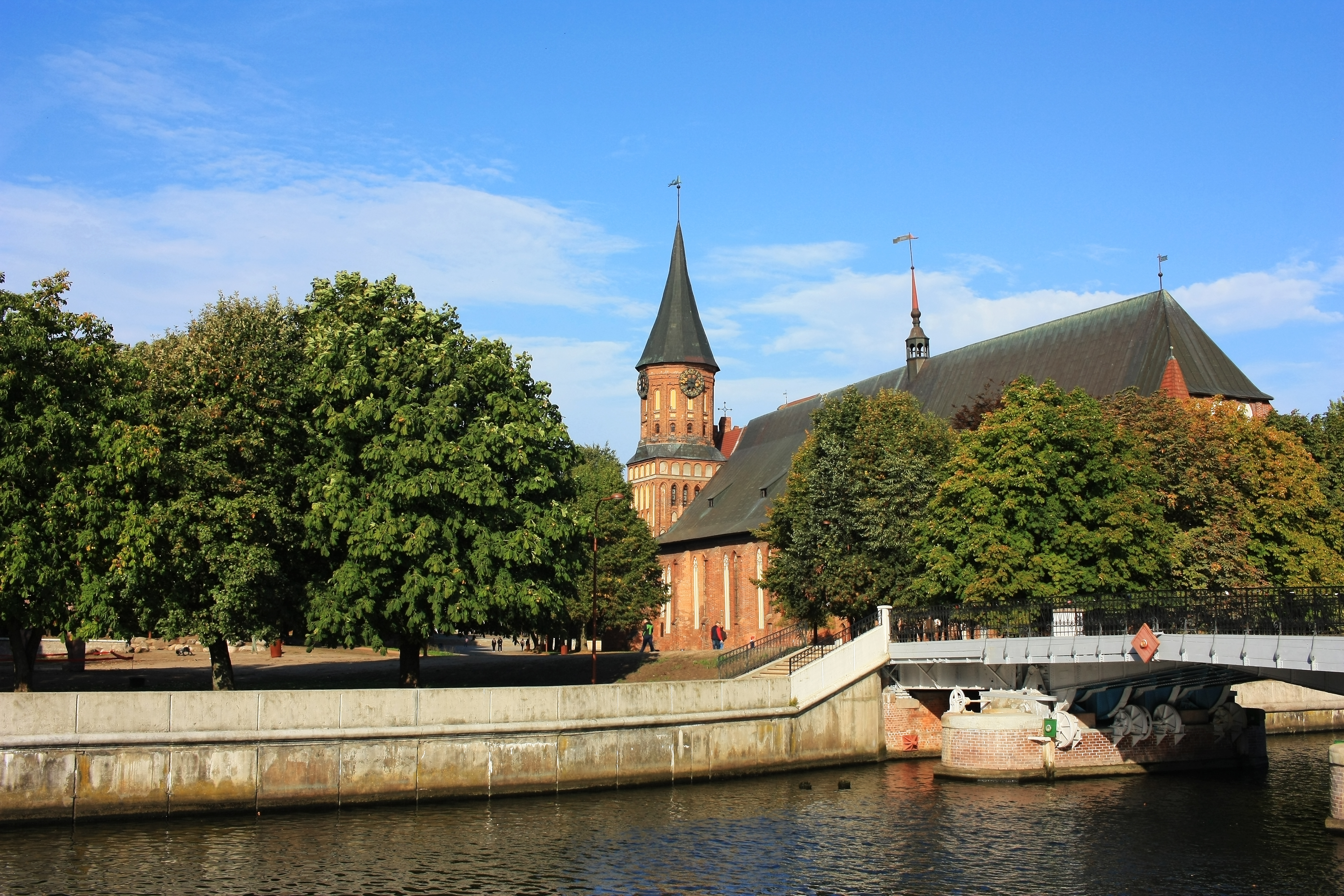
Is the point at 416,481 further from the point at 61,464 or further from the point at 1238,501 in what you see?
the point at 1238,501

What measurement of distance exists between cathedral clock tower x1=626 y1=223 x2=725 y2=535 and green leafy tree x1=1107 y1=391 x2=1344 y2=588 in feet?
167

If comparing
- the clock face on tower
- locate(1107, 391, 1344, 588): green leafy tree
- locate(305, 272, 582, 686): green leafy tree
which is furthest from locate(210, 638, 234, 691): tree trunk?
the clock face on tower

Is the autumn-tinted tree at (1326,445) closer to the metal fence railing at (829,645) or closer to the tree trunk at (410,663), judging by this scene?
the metal fence railing at (829,645)

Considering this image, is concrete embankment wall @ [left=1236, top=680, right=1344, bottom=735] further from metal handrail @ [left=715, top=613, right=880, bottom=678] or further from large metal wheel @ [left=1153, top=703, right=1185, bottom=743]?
metal handrail @ [left=715, top=613, right=880, bottom=678]

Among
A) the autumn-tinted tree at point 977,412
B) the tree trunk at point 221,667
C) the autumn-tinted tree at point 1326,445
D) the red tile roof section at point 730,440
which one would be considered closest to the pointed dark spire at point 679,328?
the red tile roof section at point 730,440

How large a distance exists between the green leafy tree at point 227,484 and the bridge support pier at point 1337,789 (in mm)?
24280

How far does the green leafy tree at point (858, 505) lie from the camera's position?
1596 inches

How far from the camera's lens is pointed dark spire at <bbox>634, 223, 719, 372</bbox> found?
89.2m

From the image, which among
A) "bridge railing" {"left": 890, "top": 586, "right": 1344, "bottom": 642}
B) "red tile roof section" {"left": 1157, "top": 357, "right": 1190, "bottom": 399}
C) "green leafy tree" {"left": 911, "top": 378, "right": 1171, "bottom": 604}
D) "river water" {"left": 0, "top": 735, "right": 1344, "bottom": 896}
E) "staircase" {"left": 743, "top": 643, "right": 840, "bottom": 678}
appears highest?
"red tile roof section" {"left": 1157, "top": 357, "right": 1190, "bottom": 399}

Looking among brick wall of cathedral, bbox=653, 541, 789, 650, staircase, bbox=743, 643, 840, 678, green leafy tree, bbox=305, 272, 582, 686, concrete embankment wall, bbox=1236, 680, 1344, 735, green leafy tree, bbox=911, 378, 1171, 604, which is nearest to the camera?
green leafy tree, bbox=305, 272, 582, 686

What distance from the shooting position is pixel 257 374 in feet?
109

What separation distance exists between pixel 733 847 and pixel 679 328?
68462 millimetres

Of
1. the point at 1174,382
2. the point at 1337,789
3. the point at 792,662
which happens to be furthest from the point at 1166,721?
the point at 1174,382

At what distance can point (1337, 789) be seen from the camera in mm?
23984
